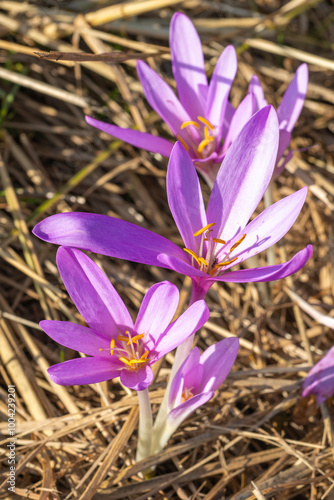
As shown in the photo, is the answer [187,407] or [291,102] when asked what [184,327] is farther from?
[291,102]

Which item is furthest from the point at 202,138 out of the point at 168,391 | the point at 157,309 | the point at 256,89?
the point at 168,391

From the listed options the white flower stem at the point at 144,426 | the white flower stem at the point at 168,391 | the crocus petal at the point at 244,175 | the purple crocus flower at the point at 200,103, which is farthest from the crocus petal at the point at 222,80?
the white flower stem at the point at 144,426

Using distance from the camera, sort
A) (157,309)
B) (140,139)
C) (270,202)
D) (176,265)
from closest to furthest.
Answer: (176,265) → (157,309) → (140,139) → (270,202)

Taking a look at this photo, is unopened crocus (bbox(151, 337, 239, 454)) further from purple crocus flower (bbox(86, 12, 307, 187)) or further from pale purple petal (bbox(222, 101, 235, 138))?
pale purple petal (bbox(222, 101, 235, 138))

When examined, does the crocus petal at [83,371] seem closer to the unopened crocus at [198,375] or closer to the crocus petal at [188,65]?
the unopened crocus at [198,375]

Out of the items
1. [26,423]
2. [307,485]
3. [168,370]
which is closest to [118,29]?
[168,370]

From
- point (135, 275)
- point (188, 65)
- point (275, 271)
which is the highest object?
point (188, 65)
